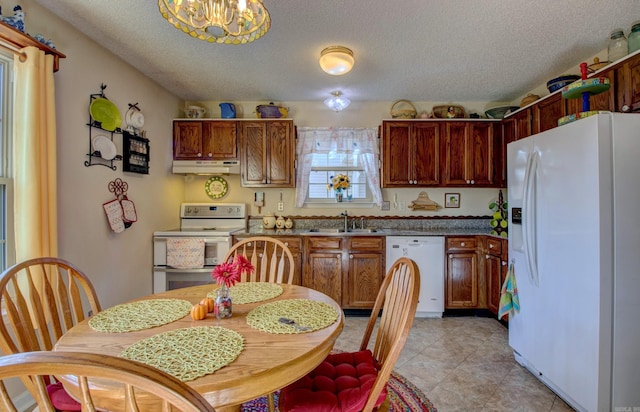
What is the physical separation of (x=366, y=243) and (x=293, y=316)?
6.94 feet

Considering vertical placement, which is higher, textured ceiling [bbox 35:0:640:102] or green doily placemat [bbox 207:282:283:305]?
textured ceiling [bbox 35:0:640:102]

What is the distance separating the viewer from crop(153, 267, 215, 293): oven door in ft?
9.87

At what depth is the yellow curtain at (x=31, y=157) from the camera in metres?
1.66

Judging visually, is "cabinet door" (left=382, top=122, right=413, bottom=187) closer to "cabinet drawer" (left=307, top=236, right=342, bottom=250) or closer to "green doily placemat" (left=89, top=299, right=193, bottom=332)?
"cabinet drawer" (left=307, top=236, right=342, bottom=250)

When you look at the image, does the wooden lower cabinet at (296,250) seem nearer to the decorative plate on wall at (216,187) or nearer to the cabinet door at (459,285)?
the decorative plate on wall at (216,187)

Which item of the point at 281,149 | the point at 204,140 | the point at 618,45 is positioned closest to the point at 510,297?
the point at 618,45

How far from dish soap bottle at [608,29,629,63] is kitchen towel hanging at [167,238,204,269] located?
3.79m

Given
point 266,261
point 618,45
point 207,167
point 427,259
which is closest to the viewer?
point 266,261

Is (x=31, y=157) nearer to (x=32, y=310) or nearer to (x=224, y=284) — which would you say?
(x=32, y=310)

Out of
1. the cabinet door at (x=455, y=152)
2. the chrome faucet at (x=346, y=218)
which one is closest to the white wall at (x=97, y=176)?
the chrome faucet at (x=346, y=218)

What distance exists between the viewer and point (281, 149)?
3.48 metres

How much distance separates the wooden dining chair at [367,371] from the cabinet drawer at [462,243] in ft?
6.83

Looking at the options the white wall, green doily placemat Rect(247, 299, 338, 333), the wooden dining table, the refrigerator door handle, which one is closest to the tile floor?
the refrigerator door handle

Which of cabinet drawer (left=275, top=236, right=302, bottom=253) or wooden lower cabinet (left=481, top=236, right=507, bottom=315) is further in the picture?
cabinet drawer (left=275, top=236, right=302, bottom=253)
